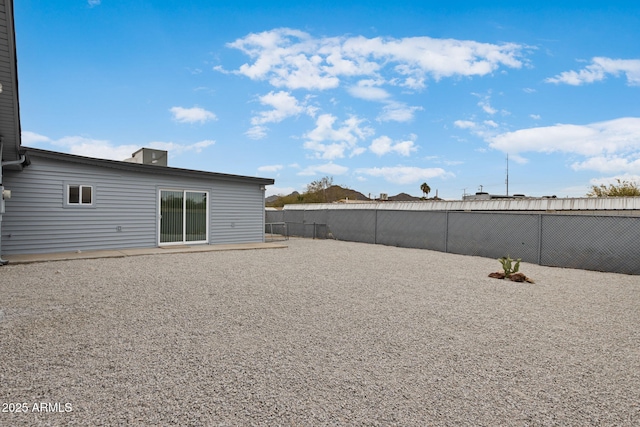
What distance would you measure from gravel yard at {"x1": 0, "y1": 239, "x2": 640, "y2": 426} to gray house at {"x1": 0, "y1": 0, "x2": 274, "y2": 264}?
306 cm

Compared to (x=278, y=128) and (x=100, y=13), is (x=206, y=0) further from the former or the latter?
(x=278, y=128)

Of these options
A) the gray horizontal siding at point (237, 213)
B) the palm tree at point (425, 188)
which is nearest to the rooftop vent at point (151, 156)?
the gray horizontal siding at point (237, 213)

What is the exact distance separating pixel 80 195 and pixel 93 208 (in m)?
0.45

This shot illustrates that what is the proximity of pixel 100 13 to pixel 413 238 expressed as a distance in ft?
40.3

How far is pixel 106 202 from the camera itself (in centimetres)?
941

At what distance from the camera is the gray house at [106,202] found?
8258 millimetres

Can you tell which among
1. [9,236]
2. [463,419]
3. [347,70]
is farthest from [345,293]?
[347,70]

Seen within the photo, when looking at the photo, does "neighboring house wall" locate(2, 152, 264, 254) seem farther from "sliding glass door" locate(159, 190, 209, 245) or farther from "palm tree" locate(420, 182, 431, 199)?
"palm tree" locate(420, 182, 431, 199)

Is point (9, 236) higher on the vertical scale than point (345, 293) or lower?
higher

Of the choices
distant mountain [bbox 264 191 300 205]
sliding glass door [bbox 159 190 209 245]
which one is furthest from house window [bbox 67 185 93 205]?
distant mountain [bbox 264 191 300 205]

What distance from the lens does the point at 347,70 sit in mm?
12742

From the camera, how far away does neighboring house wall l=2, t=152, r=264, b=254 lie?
27.3 ft

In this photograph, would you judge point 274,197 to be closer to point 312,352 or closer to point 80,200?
point 80,200

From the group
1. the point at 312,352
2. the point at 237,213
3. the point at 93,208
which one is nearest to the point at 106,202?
the point at 93,208
